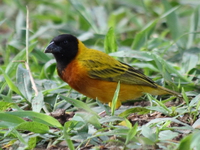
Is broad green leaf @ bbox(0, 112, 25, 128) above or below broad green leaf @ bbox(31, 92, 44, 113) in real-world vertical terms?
above

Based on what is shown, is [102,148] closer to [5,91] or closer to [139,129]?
[139,129]

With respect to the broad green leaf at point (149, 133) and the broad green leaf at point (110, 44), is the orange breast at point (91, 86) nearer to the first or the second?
the broad green leaf at point (110, 44)

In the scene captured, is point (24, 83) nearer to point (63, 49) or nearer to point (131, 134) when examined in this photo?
point (63, 49)

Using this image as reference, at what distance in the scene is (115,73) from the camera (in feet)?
15.6

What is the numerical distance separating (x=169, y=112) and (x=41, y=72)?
6.38 feet

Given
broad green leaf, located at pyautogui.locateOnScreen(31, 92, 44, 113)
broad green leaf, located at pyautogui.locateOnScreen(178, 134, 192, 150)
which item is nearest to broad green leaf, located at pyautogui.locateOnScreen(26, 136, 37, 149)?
broad green leaf, located at pyautogui.locateOnScreen(31, 92, 44, 113)

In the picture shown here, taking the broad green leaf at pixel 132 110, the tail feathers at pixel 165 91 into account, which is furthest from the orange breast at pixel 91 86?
the broad green leaf at pixel 132 110

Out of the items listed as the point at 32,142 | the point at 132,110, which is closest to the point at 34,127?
the point at 32,142

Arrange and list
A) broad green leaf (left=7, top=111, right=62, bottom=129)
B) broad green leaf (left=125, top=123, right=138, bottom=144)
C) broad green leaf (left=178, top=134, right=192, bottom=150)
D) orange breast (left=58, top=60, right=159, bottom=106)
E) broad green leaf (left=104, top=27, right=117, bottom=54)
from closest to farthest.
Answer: broad green leaf (left=178, top=134, right=192, bottom=150) → broad green leaf (left=125, top=123, right=138, bottom=144) → broad green leaf (left=7, top=111, right=62, bottom=129) → orange breast (left=58, top=60, right=159, bottom=106) → broad green leaf (left=104, top=27, right=117, bottom=54)

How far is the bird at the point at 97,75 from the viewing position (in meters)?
4.56

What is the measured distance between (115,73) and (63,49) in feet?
2.12

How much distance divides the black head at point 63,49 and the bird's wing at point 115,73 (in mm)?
220

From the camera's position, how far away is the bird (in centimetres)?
456

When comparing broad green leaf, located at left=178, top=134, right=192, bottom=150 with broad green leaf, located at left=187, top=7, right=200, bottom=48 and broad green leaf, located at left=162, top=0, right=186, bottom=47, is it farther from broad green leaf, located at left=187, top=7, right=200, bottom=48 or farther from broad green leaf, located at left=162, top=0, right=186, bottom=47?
broad green leaf, located at left=162, top=0, right=186, bottom=47
